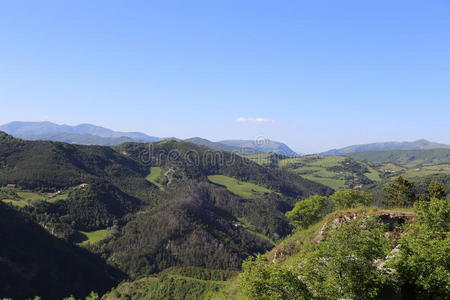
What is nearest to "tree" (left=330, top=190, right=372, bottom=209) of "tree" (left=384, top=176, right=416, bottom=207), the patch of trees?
"tree" (left=384, top=176, right=416, bottom=207)

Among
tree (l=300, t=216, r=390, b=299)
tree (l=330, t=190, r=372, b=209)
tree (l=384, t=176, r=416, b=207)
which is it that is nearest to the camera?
tree (l=300, t=216, r=390, b=299)

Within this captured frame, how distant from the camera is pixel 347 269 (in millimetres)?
27906

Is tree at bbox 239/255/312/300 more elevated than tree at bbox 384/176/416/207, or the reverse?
tree at bbox 384/176/416/207

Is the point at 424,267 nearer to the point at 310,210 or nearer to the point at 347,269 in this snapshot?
the point at 347,269

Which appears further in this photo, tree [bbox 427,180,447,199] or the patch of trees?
tree [bbox 427,180,447,199]

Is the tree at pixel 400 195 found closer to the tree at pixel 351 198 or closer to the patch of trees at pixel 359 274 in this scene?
the tree at pixel 351 198

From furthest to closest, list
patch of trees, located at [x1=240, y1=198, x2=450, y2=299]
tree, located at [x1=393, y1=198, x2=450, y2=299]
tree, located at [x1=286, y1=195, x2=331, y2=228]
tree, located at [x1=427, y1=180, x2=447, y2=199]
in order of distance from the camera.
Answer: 1. tree, located at [x1=286, y1=195, x2=331, y2=228]
2. tree, located at [x1=427, y1=180, x2=447, y2=199]
3. tree, located at [x1=393, y1=198, x2=450, y2=299]
4. patch of trees, located at [x1=240, y1=198, x2=450, y2=299]

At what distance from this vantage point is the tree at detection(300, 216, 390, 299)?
27.5 m

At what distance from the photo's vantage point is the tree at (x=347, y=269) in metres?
27.5

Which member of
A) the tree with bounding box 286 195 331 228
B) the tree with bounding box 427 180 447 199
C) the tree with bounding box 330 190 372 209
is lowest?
the tree with bounding box 286 195 331 228

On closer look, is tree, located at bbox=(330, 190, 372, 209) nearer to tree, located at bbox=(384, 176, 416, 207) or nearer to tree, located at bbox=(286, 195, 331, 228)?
tree, located at bbox=(286, 195, 331, 228)

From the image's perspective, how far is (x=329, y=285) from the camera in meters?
27.8

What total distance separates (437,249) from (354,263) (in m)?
9.30

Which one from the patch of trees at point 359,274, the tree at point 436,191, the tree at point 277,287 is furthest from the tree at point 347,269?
the tree at point 436,191
